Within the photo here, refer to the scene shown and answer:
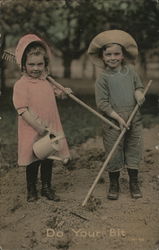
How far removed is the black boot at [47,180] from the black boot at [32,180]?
0.25 ft

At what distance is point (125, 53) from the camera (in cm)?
459

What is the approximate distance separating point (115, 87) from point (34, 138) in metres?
0.88

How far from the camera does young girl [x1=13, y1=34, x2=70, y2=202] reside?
436 cm

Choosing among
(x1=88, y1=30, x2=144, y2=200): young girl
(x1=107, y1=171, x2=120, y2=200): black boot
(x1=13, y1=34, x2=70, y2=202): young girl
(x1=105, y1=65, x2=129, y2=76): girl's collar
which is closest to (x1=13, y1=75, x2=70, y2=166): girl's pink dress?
(x1=13, y1=34, x2=70, y2=202): young girl

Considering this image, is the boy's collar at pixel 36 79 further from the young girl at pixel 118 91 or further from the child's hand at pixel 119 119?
the child's hand at pixel 119 119

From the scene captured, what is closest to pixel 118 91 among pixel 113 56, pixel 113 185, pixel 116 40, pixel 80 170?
pixel 113 56

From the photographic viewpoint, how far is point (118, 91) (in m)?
4.50

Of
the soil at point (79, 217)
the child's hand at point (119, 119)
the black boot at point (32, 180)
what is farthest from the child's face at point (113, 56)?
the soil at point (79, 217)

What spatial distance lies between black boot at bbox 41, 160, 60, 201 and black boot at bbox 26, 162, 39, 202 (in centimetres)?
8

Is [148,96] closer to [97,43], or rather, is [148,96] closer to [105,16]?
[105,16]

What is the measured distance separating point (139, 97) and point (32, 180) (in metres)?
1.28

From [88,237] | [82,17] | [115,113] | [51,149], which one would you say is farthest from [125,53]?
[82,17]

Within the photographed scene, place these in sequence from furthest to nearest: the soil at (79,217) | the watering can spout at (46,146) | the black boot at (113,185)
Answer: the black boot at (113,185) < the watering can spout at (46,146) < the soil at (79,217)

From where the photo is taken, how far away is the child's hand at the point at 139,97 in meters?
4.49
